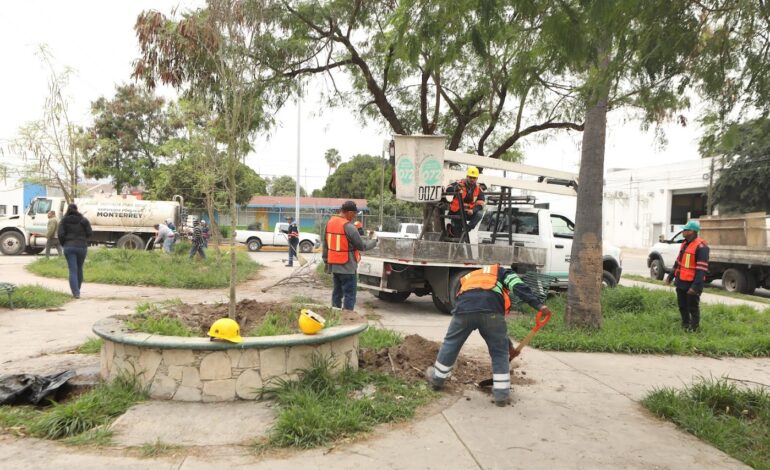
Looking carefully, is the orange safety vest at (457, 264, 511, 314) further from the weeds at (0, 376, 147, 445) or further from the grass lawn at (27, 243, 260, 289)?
the grass lawn at (27, 243, 260, 289)

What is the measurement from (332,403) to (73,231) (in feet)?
24.2

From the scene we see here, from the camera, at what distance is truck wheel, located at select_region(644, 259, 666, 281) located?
17.0 m

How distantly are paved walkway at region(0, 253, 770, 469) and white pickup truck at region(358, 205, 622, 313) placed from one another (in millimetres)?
2594

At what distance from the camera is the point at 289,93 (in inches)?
463

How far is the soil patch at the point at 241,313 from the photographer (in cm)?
528

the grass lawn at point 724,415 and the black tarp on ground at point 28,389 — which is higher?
the black tarp on ground at point 28,389

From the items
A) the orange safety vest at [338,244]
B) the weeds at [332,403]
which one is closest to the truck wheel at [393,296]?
the orange safety vest at [338,244]

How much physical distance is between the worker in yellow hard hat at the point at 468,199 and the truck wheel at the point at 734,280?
968 cm

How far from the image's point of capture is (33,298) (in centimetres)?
851

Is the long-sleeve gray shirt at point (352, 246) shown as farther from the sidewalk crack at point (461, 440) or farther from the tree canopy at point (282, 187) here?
the tree canopy at point (282, 187)

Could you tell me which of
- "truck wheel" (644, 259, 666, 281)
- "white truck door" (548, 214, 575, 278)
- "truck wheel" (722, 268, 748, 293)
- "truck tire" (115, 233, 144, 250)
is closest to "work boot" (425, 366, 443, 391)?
"white truck door" (548, 214, 575, 278)

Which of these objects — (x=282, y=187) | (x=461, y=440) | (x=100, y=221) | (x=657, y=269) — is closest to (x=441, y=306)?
(x=461, y=440)

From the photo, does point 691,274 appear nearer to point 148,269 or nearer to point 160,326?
point 160,326

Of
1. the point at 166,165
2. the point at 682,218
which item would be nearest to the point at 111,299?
the point at 166,165
